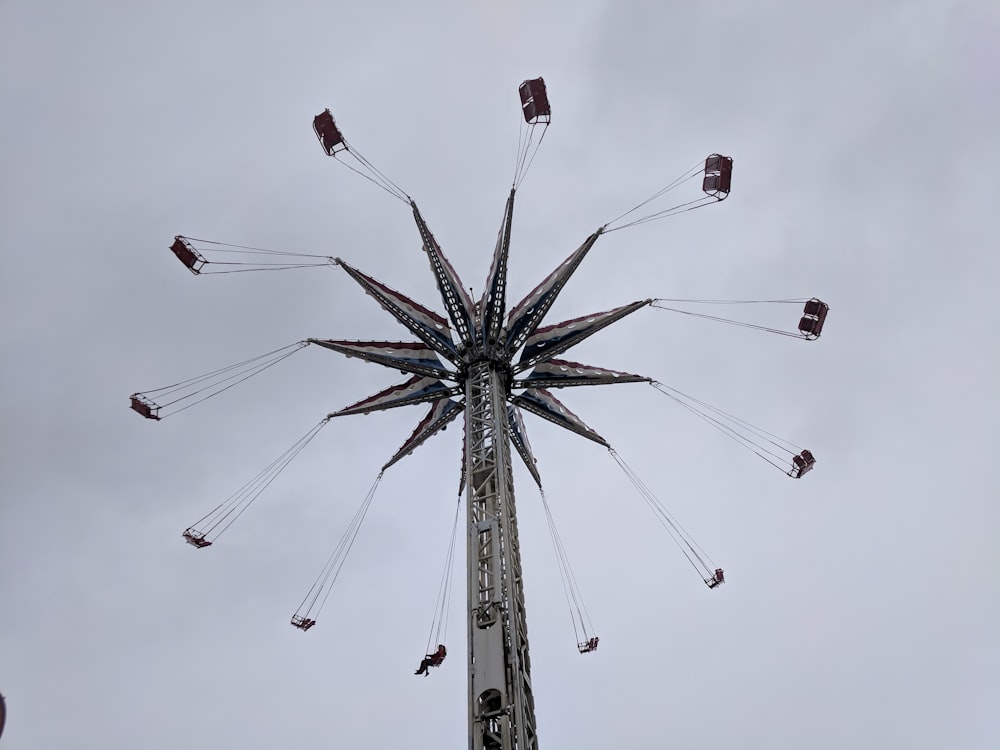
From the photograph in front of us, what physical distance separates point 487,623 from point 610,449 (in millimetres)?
8448

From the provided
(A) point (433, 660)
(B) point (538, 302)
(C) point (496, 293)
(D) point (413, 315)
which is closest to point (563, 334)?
(B) point (538, 302)

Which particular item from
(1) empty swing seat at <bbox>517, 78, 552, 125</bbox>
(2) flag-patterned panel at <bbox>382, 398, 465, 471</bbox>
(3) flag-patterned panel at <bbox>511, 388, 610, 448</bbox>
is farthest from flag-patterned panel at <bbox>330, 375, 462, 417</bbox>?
(1) empty swing seat at <bbox>517, 78, 552, 125</bbox>

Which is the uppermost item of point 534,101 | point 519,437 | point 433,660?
point 534,101

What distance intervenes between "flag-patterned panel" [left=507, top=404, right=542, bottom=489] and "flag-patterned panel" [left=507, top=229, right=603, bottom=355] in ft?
6.12

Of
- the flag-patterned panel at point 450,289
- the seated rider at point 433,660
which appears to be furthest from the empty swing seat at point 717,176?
the seated rider at point 433,660

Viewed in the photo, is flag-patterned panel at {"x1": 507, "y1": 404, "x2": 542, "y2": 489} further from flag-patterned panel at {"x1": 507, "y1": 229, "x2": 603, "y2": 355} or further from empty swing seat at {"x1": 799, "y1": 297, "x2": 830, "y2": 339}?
empty swing seat at {"x1": 799, "y1": 297, "x2": 830, "y2": 339}

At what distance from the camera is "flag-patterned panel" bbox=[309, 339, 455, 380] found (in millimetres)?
22750

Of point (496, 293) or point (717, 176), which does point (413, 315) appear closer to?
point (496, 293)

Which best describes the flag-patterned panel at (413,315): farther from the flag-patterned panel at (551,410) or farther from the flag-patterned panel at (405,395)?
the flag-patterned panel at (551,410)

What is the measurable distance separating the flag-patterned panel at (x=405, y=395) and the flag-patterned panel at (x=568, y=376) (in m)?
1.99

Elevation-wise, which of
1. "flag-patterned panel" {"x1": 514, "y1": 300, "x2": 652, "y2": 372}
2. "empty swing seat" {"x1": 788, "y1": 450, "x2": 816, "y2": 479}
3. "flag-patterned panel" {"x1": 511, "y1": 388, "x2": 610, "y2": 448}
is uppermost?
"flag-patterned panel" {"x1": 514, "y1": 300, "x2": 652, "y2": 372}

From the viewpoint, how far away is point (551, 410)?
23766mm

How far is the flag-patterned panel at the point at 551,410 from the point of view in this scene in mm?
23781

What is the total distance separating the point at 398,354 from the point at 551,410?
14.0 feet
